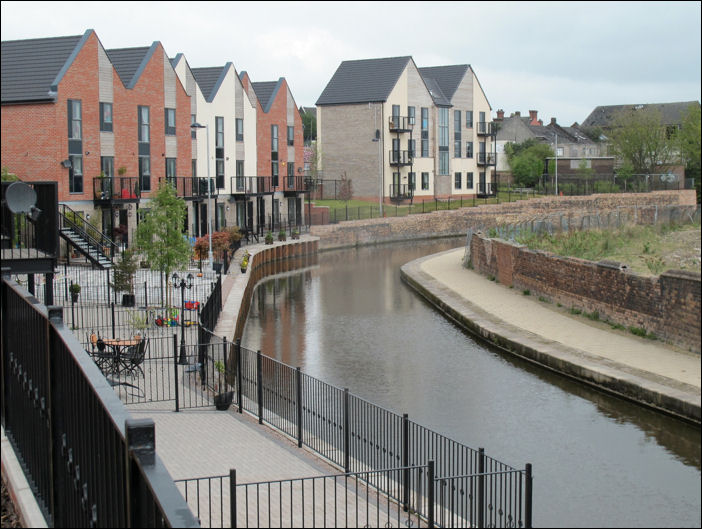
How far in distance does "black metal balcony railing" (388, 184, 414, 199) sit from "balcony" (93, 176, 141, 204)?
28621mm

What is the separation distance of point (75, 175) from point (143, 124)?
223 inches

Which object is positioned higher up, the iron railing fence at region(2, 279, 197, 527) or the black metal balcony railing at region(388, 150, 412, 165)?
the black metal balcony railing at region(388, 150, 412, 165)

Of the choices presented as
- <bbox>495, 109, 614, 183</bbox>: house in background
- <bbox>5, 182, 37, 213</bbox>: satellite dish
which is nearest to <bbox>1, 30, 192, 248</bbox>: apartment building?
<bbox>5, 182, 37, 213</bbox>: satellite dish

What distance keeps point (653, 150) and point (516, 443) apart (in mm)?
19961

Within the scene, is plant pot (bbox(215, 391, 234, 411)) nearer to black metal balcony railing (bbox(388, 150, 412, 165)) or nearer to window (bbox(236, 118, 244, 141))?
window (bbox(236, 118, 244, 141))

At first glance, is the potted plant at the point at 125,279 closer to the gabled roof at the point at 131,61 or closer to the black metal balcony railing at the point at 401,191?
the gabled roof at the point at 131,61

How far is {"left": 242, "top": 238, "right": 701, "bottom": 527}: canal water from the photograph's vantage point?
31.8ft

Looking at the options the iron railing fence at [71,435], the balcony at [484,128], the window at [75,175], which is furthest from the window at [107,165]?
the balcony at [484,128]

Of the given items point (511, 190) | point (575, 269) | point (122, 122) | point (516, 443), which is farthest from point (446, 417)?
point (511, 190)

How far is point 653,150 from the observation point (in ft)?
97.8

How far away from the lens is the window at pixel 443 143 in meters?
67.5

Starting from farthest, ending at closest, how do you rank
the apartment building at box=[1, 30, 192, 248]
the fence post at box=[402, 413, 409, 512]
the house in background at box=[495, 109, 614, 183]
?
the house in background at box=[495, 109, 614, 183]
the apartment building at box=[1, 30, 192, 248]
the fence post at box=[402, 413, 409, 512]

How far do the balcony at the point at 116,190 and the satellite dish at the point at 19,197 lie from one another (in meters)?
27.8

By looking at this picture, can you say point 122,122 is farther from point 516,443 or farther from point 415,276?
point 516,443
